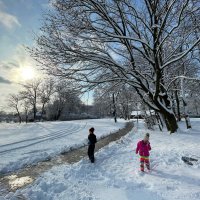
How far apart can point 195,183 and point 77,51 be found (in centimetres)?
824

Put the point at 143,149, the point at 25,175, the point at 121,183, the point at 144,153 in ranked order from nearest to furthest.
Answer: the point at 121,183 < the point at 144,153 < the point at 143,149 < the point at 25,175

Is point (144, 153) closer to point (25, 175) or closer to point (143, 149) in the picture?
point (143, 149)

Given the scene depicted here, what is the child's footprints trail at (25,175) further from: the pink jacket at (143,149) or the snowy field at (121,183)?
the pink jacket at (143,149)

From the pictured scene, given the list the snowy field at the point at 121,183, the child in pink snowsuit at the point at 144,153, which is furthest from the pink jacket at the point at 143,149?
the snowy field at the point at 121,183

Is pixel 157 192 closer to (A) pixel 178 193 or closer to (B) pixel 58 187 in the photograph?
(A) pixel 178 193

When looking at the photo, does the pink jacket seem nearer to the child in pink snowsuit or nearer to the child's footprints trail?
the child in pink snowsuit

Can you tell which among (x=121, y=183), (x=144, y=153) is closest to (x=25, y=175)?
(x=121, y=183)

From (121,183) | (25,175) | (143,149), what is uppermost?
(143,149)

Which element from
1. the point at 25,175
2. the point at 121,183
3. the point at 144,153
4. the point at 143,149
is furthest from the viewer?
the point at 25,175

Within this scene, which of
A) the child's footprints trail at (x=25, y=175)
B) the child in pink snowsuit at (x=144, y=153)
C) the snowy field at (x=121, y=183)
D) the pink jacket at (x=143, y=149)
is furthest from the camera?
the pink jacket at (x=143, y=149)

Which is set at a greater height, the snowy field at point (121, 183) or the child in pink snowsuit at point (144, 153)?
the child in pink snowsuit at point (144, 153)

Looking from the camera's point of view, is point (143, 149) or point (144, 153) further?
point (143, 149)

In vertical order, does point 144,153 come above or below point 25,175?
above

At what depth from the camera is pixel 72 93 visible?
41.3ft
